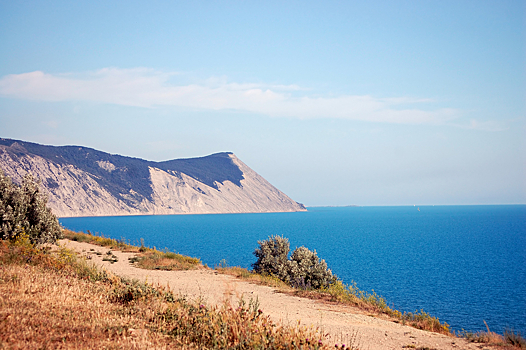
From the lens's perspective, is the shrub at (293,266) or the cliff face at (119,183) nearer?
the shrub at (293,266)

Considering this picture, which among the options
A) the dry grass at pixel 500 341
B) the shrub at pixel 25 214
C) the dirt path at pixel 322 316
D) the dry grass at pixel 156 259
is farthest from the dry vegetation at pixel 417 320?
the shrub at pixel 25 214

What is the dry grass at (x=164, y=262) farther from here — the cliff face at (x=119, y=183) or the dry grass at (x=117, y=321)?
the cliff face at (x=119, y=183)

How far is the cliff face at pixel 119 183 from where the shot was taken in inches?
4532

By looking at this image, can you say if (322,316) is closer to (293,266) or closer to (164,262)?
(293,266)

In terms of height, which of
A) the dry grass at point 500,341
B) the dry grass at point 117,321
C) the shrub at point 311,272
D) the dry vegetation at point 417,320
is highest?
the dry grass at point 117,321

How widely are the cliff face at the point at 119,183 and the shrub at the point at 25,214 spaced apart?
86.8 meters

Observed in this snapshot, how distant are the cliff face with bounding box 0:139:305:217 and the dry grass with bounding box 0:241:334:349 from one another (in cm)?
9765

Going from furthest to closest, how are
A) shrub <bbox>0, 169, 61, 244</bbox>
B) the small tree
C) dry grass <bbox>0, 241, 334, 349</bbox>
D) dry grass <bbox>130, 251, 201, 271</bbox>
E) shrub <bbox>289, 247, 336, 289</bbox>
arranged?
the small tree < shrub <bbox>289, 247, 336, 289</bbox> < dry grass <bbox>130, 251, 201, 271</bbox> < shrub <bbox>0, 169, 61, 244</bbox> < dry grass <bbox>0, 241, 334, 349</bbox>

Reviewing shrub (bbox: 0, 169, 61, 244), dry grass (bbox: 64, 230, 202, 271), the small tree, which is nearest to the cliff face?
dry grass (bbox: 64, 230, 202, 271)

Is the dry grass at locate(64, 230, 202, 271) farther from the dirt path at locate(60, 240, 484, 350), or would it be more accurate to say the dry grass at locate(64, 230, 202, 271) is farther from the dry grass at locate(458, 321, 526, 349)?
the dry grass at locate(458, 321, 526, 349)

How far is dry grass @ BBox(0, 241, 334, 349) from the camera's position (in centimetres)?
500

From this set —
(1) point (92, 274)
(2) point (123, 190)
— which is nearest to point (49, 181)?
(2) point (123, 190)

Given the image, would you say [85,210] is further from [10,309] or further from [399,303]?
[10,309]

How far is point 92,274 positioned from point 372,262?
41.9 metres
